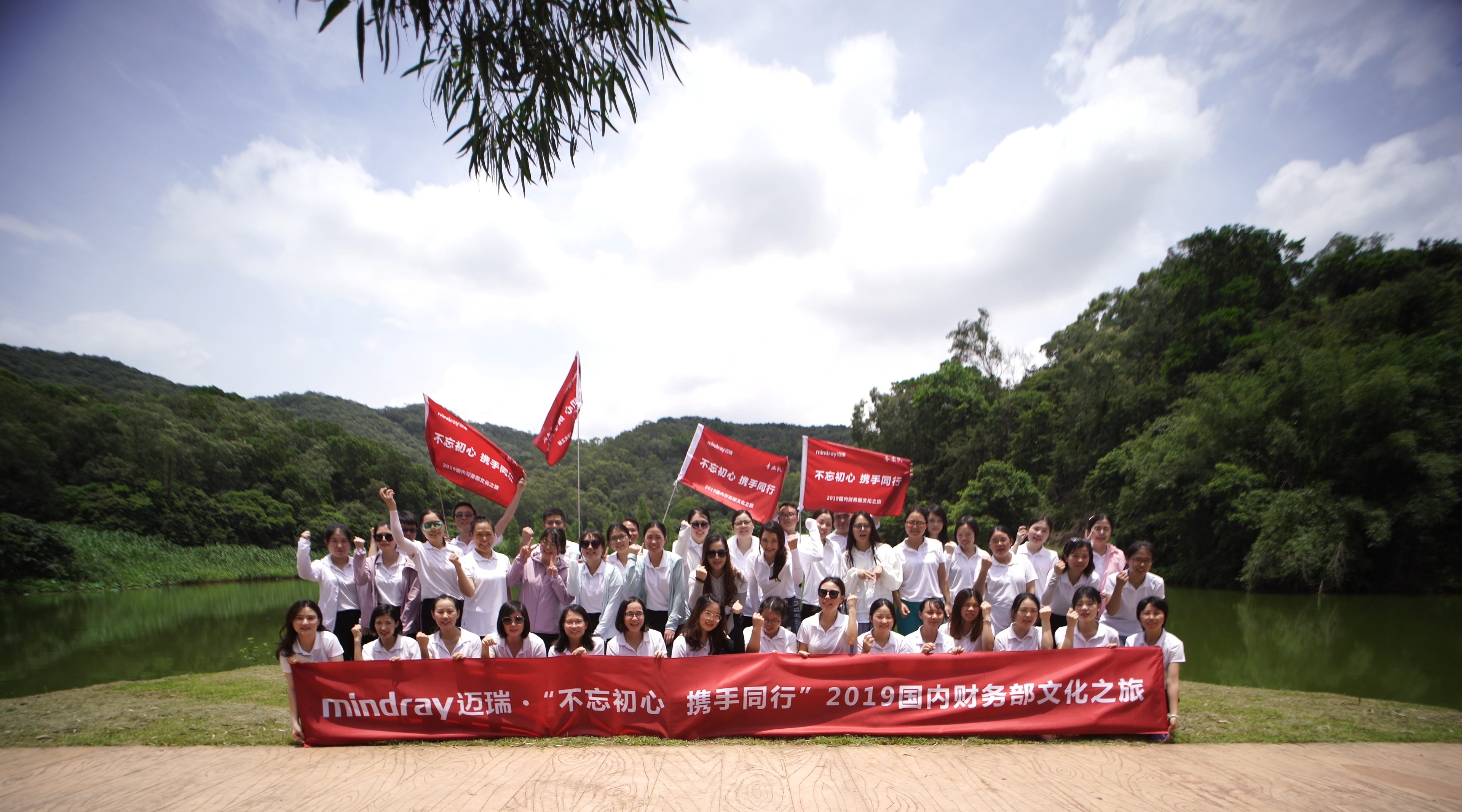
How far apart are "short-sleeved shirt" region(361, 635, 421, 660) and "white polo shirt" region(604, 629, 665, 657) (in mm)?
1597

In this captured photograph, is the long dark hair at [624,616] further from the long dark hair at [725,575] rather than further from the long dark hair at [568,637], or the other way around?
the long dark hair at [725,575]

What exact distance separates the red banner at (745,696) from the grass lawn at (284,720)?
0.12 metres

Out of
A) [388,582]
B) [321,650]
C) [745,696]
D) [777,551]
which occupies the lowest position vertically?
[745,696]

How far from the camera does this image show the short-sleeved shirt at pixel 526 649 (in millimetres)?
6133

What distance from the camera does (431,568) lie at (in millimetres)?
6863

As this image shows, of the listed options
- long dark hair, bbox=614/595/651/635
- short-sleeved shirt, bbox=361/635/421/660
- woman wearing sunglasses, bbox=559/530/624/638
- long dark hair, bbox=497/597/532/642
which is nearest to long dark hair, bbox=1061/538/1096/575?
long dark hair, bbox=614/595/651/635

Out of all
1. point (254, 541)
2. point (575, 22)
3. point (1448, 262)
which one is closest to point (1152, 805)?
point (575, 22)

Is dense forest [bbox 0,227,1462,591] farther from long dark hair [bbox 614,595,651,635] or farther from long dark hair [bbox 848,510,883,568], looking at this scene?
long dark hair [bbox 848,510,883,568]

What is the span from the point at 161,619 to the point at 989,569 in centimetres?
2432

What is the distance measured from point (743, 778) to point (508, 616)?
2.36 m

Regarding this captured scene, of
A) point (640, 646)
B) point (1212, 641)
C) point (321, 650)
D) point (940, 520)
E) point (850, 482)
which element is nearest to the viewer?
point (321, 650)

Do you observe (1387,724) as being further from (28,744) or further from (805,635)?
(28,744)

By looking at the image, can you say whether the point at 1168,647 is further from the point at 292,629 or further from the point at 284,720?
the point at 284,720

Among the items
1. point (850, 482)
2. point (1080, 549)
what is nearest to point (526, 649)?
point (850, 482)
